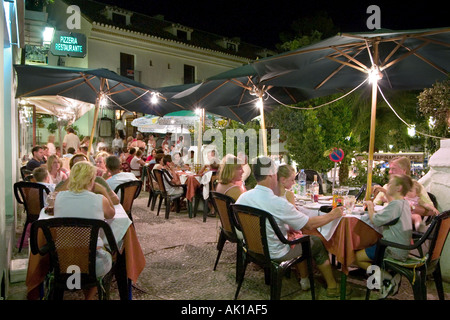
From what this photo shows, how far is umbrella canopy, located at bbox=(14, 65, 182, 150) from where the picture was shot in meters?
6.52

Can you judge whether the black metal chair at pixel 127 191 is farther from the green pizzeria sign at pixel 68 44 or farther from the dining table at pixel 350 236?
the green pizzeria sign at pixel 68 44

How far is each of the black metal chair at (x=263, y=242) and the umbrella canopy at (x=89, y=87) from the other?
13.3 ft

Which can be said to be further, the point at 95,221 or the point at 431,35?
the point at 431,35

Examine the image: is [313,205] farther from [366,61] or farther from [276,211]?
[366,61]

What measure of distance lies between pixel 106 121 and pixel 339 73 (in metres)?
17.9

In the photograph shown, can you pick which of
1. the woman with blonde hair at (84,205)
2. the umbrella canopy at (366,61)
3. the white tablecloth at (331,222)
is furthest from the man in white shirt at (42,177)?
the white tablecloth at (331,222)

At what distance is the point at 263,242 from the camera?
336 centimetres

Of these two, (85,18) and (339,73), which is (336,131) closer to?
(339,73)

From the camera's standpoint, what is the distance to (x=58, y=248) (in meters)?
2.96

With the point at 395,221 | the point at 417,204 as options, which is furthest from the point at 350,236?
the point at 417,204

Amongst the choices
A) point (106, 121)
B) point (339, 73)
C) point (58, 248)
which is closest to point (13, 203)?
point (58, 248)

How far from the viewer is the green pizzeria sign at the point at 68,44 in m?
9.52

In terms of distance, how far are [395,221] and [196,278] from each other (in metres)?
2.21

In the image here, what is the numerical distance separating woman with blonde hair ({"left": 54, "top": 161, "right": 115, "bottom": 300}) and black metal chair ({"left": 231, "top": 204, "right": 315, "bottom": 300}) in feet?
3.91
